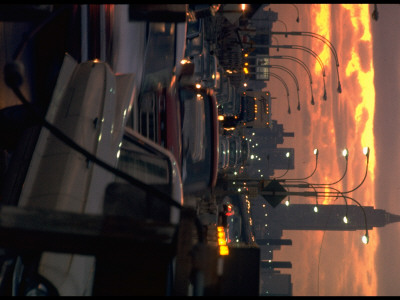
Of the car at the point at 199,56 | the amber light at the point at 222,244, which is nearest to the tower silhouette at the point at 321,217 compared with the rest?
the car at the point at 199,56

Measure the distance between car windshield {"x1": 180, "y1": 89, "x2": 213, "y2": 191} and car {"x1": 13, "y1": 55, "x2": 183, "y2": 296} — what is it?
1510mm

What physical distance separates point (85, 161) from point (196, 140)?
3.35 m

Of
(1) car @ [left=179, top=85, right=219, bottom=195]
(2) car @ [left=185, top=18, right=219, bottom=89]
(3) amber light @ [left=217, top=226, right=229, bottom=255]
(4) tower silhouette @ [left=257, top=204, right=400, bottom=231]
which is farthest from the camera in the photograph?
(4) tower silhouette @ [left=257, top=204, right=400, bottom=231]

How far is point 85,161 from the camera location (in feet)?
14.6

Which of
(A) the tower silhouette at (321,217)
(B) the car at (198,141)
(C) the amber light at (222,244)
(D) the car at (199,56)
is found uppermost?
(A) the tower silhouette at (321,217)

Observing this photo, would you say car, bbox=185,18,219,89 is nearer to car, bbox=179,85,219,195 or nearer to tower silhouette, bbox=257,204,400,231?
car, bbox=179,85,219,195

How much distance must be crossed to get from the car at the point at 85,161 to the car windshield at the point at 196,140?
1.51 meters

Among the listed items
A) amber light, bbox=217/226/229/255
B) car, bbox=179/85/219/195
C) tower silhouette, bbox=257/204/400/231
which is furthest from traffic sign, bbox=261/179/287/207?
tower silhouette, bbox=257/204/400/231

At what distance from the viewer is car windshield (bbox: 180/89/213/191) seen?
24.2 ft

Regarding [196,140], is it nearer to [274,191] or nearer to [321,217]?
[274,191]

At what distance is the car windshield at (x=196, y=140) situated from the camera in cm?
737

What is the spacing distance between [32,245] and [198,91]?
579cm

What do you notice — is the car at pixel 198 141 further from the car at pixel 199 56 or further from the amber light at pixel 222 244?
the car at pixel 199 56

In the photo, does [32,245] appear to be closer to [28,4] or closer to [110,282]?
[110,282]
